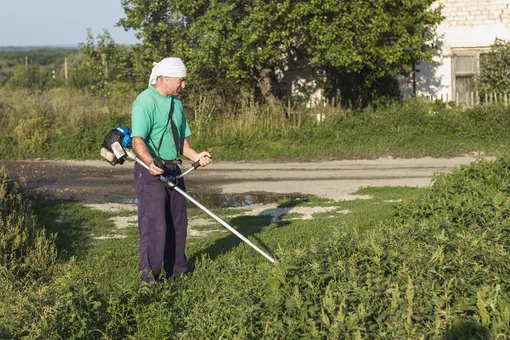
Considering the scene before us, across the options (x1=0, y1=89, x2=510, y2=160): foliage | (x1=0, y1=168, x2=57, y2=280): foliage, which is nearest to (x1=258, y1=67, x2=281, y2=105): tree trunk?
(x1=0, y1=89, x2=510, y2=160): foliage

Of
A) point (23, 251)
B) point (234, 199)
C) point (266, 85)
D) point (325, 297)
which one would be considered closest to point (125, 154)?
point (23, 251)

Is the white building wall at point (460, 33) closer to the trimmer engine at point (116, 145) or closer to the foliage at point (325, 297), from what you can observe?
the foliage at point (325, 297)

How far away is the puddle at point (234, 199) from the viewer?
42.2 ft

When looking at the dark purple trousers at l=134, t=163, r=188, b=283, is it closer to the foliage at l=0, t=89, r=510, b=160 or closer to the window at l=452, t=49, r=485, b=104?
the foliage at l=0, t=89, r=510, b=160

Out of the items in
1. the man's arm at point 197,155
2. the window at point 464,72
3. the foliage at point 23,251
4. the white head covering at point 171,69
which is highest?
the window at point 464,72

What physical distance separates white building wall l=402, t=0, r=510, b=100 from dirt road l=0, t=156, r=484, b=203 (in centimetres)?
608

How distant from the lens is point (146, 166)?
7.39m

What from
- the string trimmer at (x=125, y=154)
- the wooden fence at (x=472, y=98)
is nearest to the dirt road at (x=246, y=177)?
the wooden fence at (x=472, y=98)

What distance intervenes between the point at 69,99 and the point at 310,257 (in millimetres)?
16598

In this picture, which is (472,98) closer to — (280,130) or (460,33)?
(460,33)

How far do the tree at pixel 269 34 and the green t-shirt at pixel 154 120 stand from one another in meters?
10.5

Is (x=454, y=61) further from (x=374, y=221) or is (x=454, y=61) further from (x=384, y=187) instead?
(x=374, y=221)

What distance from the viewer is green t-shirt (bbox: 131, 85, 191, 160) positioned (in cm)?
751

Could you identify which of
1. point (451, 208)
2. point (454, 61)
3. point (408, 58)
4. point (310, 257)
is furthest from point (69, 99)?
point (310, 257)
